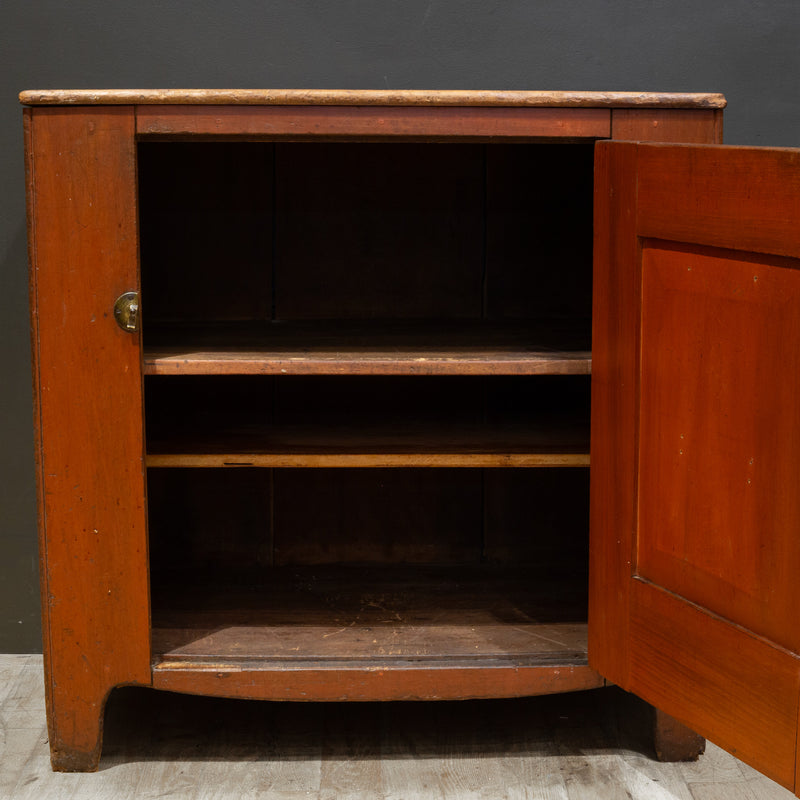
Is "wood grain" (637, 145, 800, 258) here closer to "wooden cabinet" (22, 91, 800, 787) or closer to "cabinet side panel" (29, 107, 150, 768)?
"wooden cabinet" (22, 91, 800, 787)

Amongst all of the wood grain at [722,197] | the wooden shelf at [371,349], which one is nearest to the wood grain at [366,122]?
the wood grain at [722,197]

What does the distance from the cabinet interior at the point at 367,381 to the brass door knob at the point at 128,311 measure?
0.34 metres

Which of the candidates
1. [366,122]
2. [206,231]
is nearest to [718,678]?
[366,122]

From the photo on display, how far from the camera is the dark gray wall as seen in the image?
228cm

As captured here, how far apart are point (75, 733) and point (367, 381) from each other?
3.09ft

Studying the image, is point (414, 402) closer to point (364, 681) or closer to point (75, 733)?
point (364, 681)

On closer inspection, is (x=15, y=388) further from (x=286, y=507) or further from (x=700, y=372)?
(x=700, y=372)

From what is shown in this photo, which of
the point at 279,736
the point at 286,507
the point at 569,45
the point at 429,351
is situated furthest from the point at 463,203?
the point at 279,736

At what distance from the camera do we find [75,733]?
1.90 metres

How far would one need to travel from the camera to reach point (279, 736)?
6.76ft

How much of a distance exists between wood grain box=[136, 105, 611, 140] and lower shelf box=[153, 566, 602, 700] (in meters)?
0.87

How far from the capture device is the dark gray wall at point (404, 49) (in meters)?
2.28

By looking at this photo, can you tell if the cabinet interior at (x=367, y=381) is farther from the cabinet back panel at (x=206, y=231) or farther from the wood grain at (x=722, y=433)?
the wood grain at (x=722, y=433)

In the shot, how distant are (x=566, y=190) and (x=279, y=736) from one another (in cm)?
126
